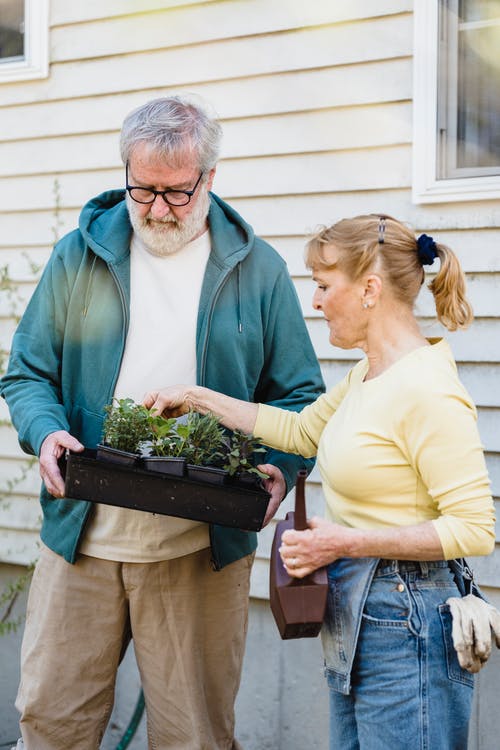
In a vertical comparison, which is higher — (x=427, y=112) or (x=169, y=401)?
(x=427, y=112)

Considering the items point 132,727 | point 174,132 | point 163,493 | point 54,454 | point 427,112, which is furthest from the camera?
point 132,727

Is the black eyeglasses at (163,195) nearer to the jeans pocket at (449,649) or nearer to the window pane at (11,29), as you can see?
the jeans pocket at (449,649)

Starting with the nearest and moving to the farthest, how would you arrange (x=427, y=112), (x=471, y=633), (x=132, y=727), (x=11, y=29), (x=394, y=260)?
(x=471, y=633) → (x=394, y=260) → (x=427, y=112) → (x=132, y=727) → (x=11, y=29)

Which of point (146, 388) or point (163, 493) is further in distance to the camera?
point (146, 388)

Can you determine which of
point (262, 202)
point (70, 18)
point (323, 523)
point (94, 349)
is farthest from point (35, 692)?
point (70, 18)

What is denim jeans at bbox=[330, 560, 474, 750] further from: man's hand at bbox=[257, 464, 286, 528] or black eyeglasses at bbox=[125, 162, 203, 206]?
black eyeglasses at bbox=[125, 162, 203, 206]

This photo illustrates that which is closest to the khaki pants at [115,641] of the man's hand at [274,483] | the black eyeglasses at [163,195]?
the man's hand at [274,483]

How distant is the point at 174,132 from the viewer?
2.36 meters

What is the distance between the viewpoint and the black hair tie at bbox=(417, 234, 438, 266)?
1910 mm

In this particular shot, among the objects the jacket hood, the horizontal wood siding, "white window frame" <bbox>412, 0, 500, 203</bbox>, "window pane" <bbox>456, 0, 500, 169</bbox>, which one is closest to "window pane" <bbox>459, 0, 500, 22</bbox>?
"window pane" <bbox>456, 0, 500, 169</bbox>

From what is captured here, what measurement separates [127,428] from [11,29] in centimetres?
277

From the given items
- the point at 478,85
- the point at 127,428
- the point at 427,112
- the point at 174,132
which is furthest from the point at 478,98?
the point at 127,428

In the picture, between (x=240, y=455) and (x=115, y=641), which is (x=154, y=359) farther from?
(x=115, y=641)

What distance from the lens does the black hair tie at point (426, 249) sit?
1910 millimetres
